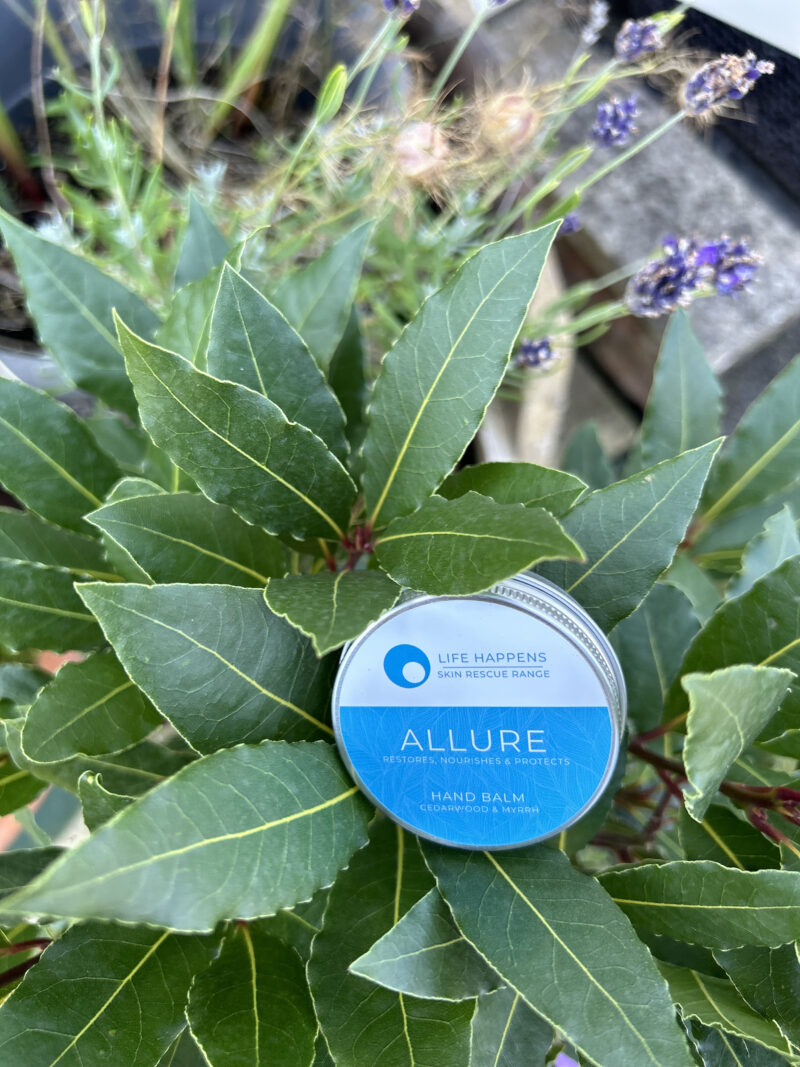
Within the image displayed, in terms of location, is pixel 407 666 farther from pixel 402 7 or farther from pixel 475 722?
pixel 402 7

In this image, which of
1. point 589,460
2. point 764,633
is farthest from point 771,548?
point 589,460

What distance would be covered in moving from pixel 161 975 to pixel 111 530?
0.23 meters

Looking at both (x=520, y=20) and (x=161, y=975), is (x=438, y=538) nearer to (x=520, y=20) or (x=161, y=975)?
(x=161, y=975)

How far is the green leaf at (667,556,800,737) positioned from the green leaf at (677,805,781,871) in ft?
0.17

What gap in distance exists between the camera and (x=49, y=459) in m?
0.50

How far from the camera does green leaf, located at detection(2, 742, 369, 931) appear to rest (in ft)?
0.90

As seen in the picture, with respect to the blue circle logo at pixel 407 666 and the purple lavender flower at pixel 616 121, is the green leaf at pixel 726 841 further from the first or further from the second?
the purple lavender flower at pixel 616 121

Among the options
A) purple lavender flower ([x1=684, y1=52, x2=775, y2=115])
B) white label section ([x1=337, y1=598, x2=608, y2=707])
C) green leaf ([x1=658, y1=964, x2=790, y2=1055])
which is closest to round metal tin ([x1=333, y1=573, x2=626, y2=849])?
white label section ([x1=337, y1=598, x2=608, y2=707])

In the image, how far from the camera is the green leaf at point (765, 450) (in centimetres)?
62

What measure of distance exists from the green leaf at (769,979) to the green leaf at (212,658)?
0.81 feet

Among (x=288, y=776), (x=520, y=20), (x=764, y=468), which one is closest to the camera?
(x=288, y=776)

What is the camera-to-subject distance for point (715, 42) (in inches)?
21.5

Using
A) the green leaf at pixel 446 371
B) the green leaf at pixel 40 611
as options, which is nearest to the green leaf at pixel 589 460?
the green leaf at pixel 446 371

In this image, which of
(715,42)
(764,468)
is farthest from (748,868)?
(715,42)
